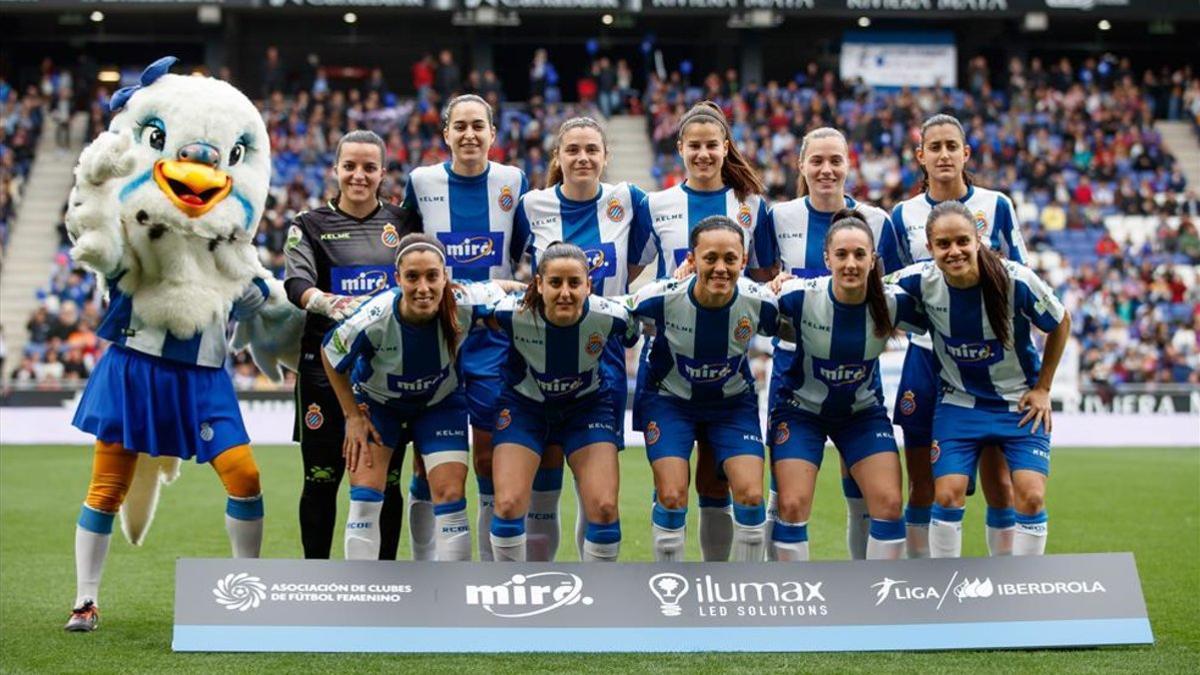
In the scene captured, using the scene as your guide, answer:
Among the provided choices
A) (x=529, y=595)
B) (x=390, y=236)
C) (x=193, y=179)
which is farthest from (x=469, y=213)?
(x=529, y=595)

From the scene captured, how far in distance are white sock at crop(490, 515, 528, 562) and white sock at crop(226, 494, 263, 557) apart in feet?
3.14

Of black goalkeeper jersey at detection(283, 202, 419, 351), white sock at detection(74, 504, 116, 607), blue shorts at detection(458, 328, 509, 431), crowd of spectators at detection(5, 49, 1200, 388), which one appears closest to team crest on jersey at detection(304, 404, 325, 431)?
black goalkeeper jersey at detection(283, 202, 419, 351)

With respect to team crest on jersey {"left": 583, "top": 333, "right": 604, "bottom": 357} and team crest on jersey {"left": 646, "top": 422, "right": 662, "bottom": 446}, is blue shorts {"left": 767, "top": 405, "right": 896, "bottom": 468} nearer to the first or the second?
team crest on jersey {"left": 646, "top": 422, "right": 662, "bottom": 446}

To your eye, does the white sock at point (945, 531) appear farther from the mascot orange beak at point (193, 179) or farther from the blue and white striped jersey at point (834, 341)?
the mascot orange beak at point (193, 179)

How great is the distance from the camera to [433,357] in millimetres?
5734

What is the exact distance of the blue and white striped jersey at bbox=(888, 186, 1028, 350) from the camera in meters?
6.23

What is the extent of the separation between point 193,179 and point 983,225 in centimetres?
321

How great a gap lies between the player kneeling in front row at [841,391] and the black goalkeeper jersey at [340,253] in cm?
164

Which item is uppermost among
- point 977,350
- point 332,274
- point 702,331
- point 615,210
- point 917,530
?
point 615,210

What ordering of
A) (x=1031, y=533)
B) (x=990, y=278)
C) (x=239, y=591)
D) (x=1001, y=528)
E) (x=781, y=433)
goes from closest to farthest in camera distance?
(x=239, y=591) → (x=1031, y=533) → (x=990, y=278) → (x=781, y=433) → (x=1001, y=528)

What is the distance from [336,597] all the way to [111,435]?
1304mm

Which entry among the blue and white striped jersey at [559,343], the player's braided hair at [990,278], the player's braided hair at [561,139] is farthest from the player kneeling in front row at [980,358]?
the player's braided hair at [561,139]

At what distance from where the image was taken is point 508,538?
5656mm

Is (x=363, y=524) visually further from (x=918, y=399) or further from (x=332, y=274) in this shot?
(x=918, y=399)
